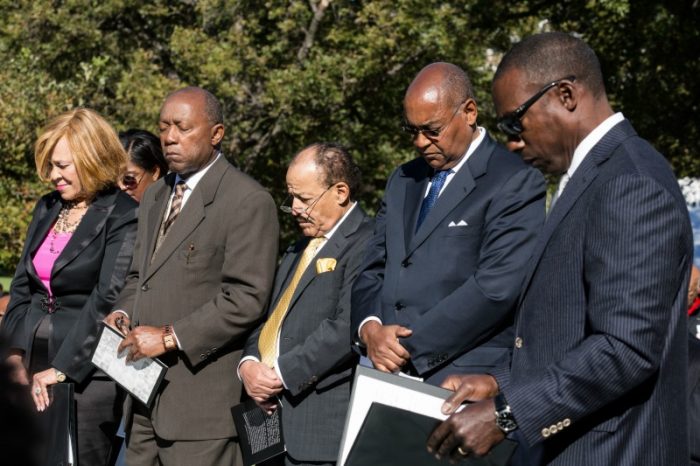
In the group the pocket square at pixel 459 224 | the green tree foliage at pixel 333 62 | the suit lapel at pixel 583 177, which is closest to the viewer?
the suit lapel at pixel 583 177

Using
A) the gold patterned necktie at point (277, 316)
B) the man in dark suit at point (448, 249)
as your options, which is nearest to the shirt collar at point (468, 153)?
the man in dark suit at point (448, 249)

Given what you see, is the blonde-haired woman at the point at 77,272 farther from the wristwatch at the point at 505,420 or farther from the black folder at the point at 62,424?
the wristwatch at the point at 505,420

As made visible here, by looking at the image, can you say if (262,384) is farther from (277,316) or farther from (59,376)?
(59,376)

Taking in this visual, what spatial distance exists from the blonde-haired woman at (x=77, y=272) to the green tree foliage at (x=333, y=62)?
24.9 feet

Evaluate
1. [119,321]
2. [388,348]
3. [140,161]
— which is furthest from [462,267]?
[140,161]

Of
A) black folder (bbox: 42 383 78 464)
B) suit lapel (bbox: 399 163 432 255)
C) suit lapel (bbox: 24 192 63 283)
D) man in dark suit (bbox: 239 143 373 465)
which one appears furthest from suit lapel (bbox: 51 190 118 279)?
suit lapel (bbox: 399 163 432 255)

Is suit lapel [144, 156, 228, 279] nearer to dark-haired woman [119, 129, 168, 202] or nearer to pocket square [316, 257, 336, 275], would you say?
pocket square [316, 257, 336, 275]

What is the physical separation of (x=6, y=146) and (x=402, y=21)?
19.0ft

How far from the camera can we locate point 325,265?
476 centimetres

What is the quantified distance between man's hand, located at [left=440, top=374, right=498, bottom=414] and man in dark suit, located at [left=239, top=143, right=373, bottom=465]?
5.04 feet

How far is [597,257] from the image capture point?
103 inches

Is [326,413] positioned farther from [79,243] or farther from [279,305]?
[79,243]

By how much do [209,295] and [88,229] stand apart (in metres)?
0.97

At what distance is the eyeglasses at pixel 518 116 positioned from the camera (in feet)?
9.41
